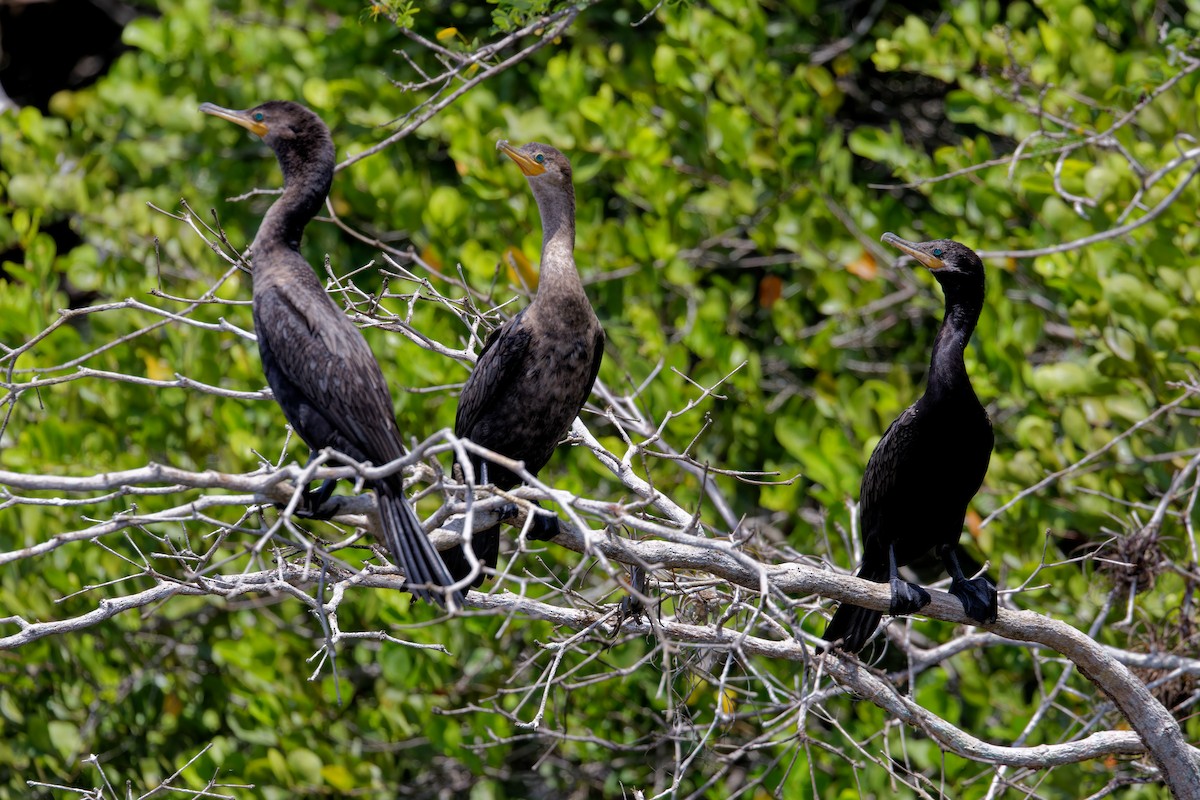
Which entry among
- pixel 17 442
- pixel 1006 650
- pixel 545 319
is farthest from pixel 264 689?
pixel 1006 650

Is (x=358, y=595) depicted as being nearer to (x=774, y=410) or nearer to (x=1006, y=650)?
(x=774, y=410)

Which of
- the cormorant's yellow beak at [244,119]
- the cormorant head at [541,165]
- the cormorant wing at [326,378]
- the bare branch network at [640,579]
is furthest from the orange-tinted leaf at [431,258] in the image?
the cormorant wing at [326,378]

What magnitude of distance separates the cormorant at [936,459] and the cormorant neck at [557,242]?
94 centimetres

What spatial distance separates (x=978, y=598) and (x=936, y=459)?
417 mm

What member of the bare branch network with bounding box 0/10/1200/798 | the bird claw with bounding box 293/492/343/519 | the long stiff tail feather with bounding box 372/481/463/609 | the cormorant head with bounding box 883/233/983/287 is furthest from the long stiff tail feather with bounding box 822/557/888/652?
the bird claw with bounding box 293/492/343/519

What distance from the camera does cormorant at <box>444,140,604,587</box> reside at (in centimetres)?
374

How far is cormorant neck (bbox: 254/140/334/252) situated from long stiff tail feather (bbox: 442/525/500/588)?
911 millimetres

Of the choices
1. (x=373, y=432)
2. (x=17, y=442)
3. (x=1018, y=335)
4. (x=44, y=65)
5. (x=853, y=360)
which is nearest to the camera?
(x=373, y=432)

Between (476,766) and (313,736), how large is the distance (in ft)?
2.17

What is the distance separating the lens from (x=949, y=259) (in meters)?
3.80

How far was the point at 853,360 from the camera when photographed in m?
5.85

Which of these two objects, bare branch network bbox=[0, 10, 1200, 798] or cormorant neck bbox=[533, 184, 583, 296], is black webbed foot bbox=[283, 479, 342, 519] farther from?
cormorant neck bbox=[533, 184, 583, 296]

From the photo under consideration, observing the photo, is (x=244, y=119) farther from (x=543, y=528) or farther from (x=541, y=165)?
(x=543, y=528)

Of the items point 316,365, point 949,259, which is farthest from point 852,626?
point 316,365
